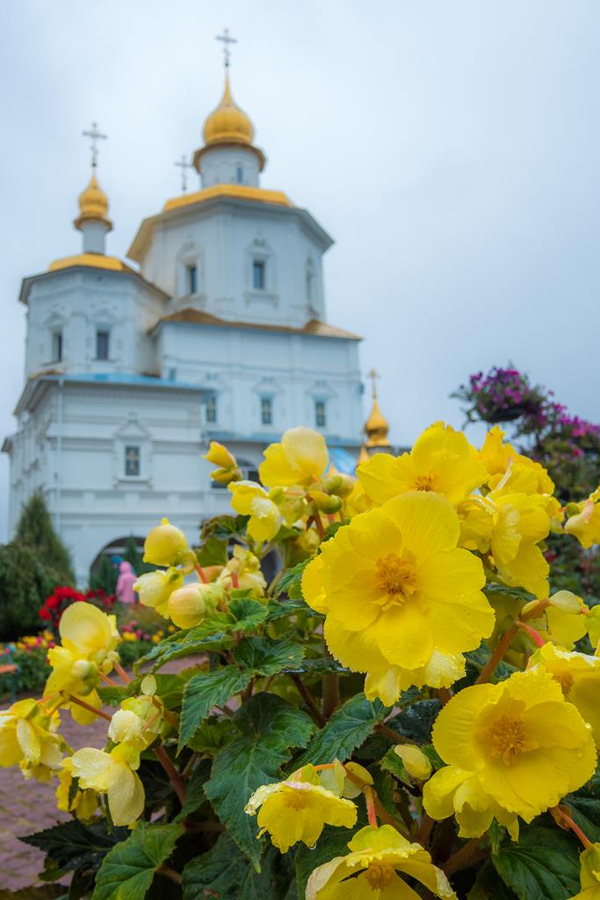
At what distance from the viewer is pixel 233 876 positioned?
998 mm

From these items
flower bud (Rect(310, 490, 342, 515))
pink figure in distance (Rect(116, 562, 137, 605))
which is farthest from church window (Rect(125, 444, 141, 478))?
flower bud (Rect(310, 490, 342, 515))

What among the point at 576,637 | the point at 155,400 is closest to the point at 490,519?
the point at 576,637

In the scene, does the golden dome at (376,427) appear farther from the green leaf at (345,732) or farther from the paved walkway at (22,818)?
the green leaf at (345,732)

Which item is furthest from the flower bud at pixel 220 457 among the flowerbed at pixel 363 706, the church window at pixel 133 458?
the church window at pixel 133 458

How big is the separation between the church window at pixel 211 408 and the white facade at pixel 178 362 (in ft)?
0.16

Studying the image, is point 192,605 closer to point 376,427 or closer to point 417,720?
point 417,720

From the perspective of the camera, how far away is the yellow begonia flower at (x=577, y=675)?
0.74 m

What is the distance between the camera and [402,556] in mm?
776

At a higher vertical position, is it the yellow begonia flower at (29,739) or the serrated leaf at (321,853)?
the yellow begonia flower at (29,739)

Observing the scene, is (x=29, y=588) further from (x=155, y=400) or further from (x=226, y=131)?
(x=226, y=131)

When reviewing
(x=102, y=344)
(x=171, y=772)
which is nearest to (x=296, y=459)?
(x=171, y=772)

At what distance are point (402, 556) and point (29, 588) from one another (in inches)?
495

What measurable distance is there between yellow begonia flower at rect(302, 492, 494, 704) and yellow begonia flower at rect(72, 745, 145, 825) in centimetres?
48

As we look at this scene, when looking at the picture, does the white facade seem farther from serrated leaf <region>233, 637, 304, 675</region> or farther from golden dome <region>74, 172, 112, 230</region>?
serrated leaf <region>233, 637, 304, 675</region>
